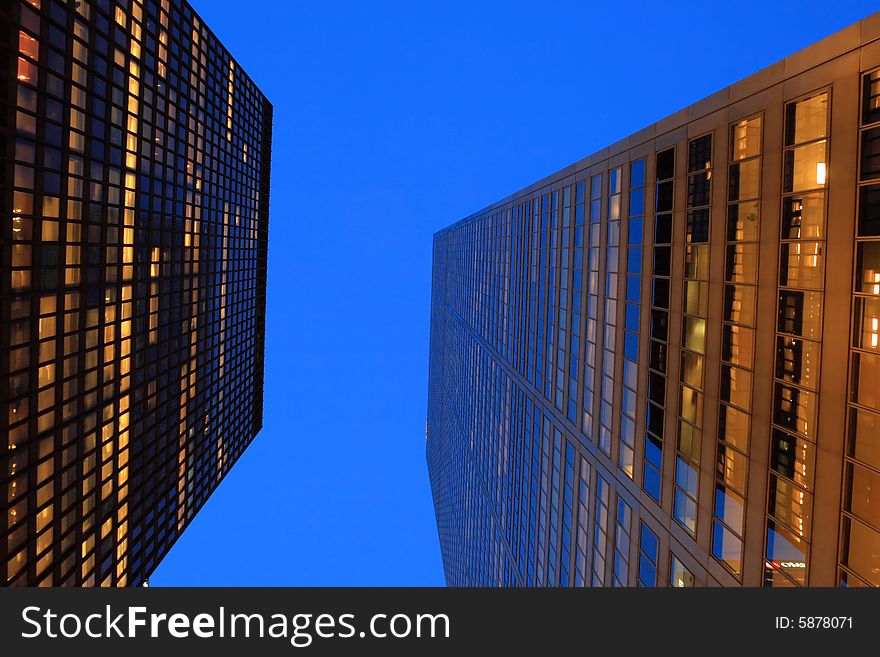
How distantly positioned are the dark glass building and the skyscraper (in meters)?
33.5

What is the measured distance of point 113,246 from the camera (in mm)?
36219

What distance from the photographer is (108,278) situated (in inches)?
1412

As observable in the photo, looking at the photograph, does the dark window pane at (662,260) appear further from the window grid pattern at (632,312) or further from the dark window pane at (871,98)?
the dark window pane at (871,98)

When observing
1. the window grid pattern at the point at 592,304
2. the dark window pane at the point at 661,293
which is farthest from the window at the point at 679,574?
the dark window pane at the point at 661,293

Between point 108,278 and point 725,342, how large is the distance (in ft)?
126

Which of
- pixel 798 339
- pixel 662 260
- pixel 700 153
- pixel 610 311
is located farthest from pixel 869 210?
pixel 610 311

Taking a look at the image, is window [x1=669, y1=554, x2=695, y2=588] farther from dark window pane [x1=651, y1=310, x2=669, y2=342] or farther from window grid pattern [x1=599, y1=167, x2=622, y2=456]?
dark window pane [x1=651, y1=310, x2=669, y2=342]

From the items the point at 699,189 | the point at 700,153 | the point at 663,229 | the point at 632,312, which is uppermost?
the point at 700,153

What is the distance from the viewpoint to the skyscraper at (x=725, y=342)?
15711 millimetres

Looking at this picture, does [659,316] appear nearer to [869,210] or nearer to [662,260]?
[662,260]

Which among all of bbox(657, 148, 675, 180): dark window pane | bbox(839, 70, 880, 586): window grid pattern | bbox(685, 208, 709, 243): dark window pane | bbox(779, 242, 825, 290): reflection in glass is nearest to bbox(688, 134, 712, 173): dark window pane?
bbox(657, 148, 675, 180): dark window pane
